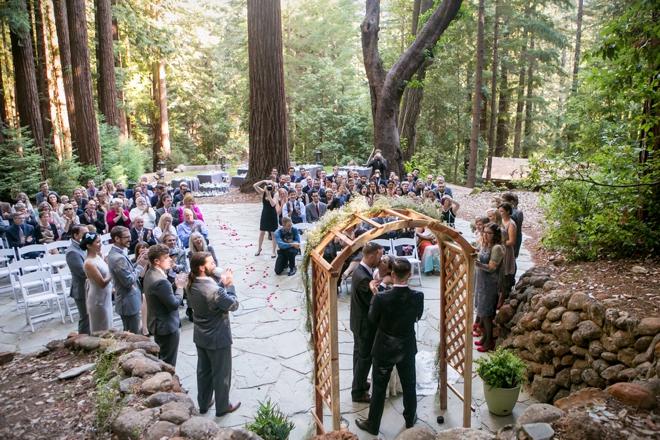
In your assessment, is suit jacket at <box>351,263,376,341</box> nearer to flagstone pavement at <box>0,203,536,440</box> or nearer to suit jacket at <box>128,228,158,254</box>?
flagstone pavement at <box>0,203,536,440</box>

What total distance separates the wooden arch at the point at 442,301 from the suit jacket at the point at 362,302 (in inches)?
15.1

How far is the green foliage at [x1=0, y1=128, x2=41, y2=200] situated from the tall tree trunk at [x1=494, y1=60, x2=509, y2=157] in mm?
22491

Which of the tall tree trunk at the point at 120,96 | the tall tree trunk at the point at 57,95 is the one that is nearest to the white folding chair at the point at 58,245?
the tall tree trunk at the point at 57,95

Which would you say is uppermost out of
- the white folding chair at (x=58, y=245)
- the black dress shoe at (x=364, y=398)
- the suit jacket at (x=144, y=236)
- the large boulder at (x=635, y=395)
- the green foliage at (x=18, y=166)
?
the green foliage at (x=18, y=166)

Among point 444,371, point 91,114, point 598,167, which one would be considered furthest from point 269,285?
point 91,114

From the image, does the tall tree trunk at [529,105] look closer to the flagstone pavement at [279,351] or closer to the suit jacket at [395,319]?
the flagstone pavement at [279,351]

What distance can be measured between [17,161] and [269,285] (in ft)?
33.0

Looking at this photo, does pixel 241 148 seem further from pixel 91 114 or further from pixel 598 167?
pixel 598 167

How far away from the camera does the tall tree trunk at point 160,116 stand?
91.4 ft

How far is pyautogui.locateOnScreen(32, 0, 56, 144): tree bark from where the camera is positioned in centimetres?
1579

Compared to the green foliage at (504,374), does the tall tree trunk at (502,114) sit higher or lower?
higher

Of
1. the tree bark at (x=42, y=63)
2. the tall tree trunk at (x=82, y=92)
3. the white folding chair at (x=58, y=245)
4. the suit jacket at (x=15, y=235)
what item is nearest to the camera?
the white folding chair at (x=58, y=245)

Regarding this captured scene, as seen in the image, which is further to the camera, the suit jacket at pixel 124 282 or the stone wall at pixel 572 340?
the suit jacket at pixel 124 282

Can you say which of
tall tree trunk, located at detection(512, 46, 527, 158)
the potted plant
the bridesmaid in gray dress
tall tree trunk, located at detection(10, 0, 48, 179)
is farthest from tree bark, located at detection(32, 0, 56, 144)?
tall tree trunk, located at detection(512, 46, 527, 158)
